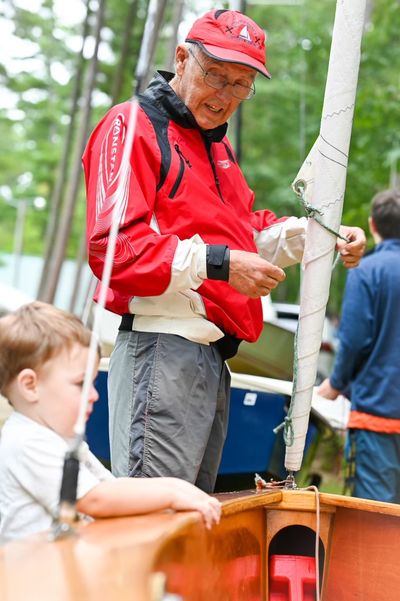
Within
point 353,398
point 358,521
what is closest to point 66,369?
point 358,521

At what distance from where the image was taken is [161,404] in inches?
126

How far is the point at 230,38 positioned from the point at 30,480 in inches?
66.0

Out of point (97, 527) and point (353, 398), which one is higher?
point (97, 527)

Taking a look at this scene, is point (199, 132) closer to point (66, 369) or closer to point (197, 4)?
point (66, 369)

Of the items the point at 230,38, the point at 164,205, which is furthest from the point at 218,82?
the point at 164,205

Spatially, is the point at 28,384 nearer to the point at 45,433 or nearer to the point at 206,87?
the point at 45,433

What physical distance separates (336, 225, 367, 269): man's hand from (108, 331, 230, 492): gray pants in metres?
0.63

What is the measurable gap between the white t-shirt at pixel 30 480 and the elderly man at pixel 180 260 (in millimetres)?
830

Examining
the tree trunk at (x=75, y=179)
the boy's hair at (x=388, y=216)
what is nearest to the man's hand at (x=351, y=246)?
the boy's hair at (x=388, y=216)

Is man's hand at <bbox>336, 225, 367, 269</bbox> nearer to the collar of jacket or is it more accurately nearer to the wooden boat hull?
the collar of jacket

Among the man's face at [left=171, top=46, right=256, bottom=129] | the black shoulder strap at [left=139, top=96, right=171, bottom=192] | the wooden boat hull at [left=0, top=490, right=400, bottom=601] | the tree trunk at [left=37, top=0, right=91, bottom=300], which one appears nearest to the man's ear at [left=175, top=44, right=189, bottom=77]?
the man's face at [left=171, top=46, right=256, bottom=129]

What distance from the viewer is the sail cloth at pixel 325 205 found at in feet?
11.8

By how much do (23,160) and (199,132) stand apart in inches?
1066

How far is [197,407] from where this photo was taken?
10.8 feet
